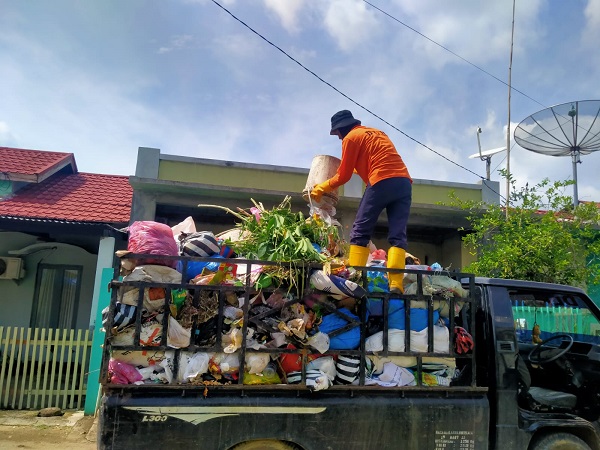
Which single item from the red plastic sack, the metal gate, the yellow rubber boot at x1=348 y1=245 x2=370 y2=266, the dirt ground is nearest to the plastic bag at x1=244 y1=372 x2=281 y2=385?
the red plastic sack

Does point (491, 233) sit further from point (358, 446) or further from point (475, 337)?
point (358, 446)

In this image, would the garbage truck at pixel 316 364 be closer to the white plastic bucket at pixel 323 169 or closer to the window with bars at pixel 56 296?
the white plastic bucket at pixel 323 169

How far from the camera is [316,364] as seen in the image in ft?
9.90

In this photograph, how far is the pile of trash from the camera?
2854 millimetres

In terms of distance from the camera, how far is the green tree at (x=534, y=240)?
6.65 meters

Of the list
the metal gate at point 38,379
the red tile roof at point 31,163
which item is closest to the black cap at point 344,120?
the metal gate at point 38,379

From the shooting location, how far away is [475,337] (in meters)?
3.51

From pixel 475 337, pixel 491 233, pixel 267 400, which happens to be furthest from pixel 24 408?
pixel 491 233

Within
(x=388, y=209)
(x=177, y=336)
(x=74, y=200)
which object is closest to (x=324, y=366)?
(x=177, y=336)

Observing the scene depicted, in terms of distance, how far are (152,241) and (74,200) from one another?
248 inches

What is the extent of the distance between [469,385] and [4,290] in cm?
907

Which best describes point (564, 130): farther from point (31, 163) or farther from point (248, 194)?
point (31, 163)

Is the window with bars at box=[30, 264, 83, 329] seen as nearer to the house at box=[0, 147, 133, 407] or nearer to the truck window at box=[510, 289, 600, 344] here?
the house at box=[0, 147, 133, 407]

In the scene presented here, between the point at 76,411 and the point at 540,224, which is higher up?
the point at 540,224
